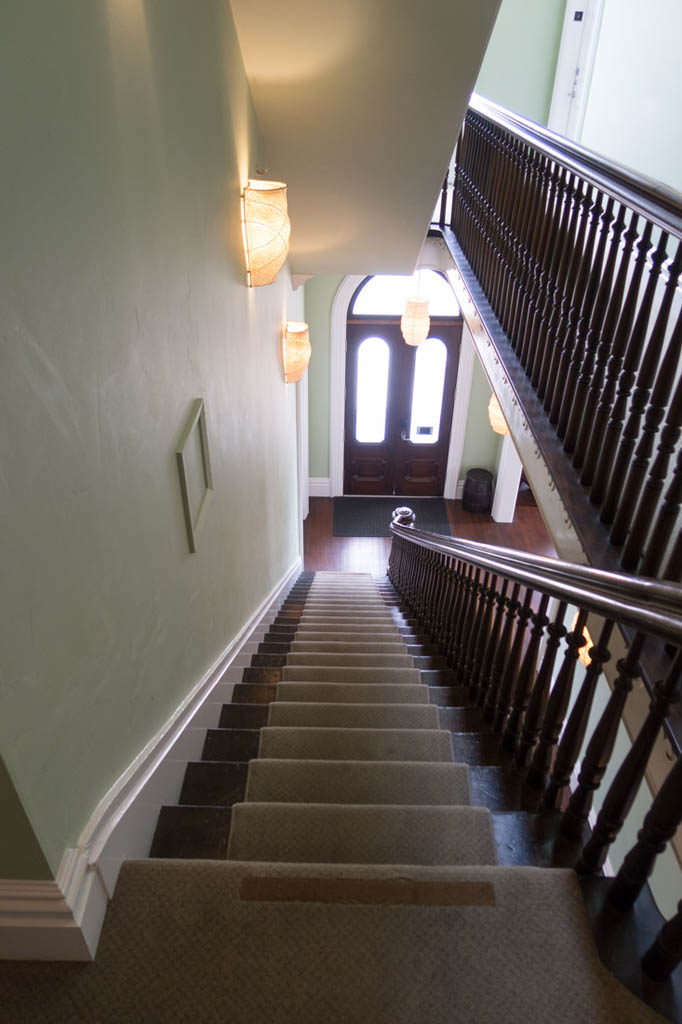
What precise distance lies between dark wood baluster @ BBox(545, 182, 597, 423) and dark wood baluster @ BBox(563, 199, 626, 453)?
0.06 metres

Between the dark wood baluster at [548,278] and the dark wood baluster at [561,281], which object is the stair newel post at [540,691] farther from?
the dark wood baluster at [548,278]

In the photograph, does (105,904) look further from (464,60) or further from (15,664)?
(464,60)

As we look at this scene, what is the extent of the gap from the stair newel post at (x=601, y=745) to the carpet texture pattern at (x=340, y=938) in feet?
0.49

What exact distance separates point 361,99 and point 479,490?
5452mm

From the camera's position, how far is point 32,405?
87 cm

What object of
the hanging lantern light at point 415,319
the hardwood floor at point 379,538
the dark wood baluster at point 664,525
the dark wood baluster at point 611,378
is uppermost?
the hanging lantern light at point 415,319

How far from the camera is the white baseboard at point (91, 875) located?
3.35 ft

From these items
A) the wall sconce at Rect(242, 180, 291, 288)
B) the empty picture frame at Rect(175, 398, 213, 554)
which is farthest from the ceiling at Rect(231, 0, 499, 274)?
the empty picture frame at Rect(175, 398, 213, 554)

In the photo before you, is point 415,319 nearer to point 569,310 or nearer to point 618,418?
point 569,310

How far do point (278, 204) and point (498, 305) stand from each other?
60.3 inches

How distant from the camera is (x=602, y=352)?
2.05 meters

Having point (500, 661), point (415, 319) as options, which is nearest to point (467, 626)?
point (500, 661)

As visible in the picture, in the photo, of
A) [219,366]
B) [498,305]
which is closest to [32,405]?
[219,366]

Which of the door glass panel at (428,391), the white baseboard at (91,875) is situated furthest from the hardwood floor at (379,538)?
the white baseboard at (91,875)
